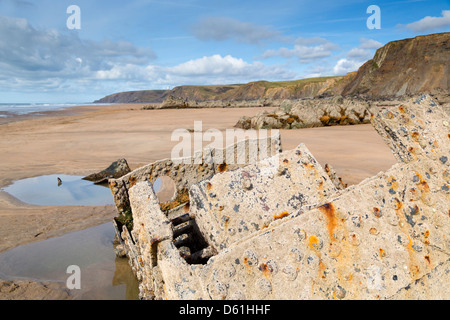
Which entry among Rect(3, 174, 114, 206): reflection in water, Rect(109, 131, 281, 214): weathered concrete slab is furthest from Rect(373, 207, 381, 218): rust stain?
Rect(3, 174, 114, 206): reflection in water

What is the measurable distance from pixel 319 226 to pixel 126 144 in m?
11.1

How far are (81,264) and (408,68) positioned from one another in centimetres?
6780

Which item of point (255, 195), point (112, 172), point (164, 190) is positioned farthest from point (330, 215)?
point (112, 172)

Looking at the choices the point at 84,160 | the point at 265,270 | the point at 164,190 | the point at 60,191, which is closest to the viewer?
the point at 265,270

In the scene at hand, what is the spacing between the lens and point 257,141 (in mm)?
Result: 3646

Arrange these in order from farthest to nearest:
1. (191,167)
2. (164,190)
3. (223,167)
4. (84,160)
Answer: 1. (84,160)
2. (164,190)
3. (191,167)
4. (223,167)

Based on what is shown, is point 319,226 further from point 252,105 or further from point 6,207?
point 252,105

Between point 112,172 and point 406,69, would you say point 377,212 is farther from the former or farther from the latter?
point 406,69

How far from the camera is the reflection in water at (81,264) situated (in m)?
3.17

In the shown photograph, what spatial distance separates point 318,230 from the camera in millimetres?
1830

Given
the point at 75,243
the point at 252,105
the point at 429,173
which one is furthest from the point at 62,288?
the point at 252,105

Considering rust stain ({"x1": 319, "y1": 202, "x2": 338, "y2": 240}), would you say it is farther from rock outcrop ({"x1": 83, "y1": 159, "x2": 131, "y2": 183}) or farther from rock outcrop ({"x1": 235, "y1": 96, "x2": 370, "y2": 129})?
rock outcrop ({"x1": 235, "y1": 96, "x2": 370, "y2": 129})

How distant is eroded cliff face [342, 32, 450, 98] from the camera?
51.8 metres

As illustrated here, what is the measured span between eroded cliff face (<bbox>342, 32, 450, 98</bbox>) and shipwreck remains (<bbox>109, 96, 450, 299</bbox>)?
55.7 m
